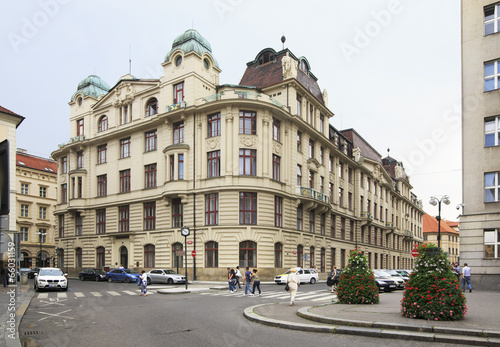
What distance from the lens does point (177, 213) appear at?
40.2 meters

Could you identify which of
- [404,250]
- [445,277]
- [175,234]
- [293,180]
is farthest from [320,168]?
[404,250]

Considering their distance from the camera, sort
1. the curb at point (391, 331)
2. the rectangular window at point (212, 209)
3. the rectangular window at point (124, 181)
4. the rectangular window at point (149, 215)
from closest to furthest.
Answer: the curb at point (391, 331), the rectangular window at point (212, 209), the rectangular window at point (149, 215), the rectangular window at point (124, 181)

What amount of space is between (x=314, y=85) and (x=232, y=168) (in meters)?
18.2

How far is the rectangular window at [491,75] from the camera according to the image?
2688cm

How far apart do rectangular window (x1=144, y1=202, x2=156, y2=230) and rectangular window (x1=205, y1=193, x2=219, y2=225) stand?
699cm

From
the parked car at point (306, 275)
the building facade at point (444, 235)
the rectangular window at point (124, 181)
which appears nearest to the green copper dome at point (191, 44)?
the rectangular window at point (124, 181)

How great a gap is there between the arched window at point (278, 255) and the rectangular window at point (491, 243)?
17253 mm

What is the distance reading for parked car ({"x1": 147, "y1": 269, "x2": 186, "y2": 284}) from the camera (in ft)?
112

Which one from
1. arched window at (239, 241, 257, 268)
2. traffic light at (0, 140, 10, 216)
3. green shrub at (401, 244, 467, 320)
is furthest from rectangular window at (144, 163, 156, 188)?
traffic light at (0, 140, 10, 216)

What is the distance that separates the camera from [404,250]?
81812 mm

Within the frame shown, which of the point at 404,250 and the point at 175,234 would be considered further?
the point at 404,250

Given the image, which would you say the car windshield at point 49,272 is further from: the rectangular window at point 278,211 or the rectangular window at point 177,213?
the rectangular window at point 278,211

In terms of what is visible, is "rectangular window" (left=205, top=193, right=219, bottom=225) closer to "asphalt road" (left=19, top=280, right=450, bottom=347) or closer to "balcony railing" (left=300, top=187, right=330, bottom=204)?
"balcony railing" (left=300, top=187, right=330, bottom=204)

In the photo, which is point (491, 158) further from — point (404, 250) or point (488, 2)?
point (404, 250)
